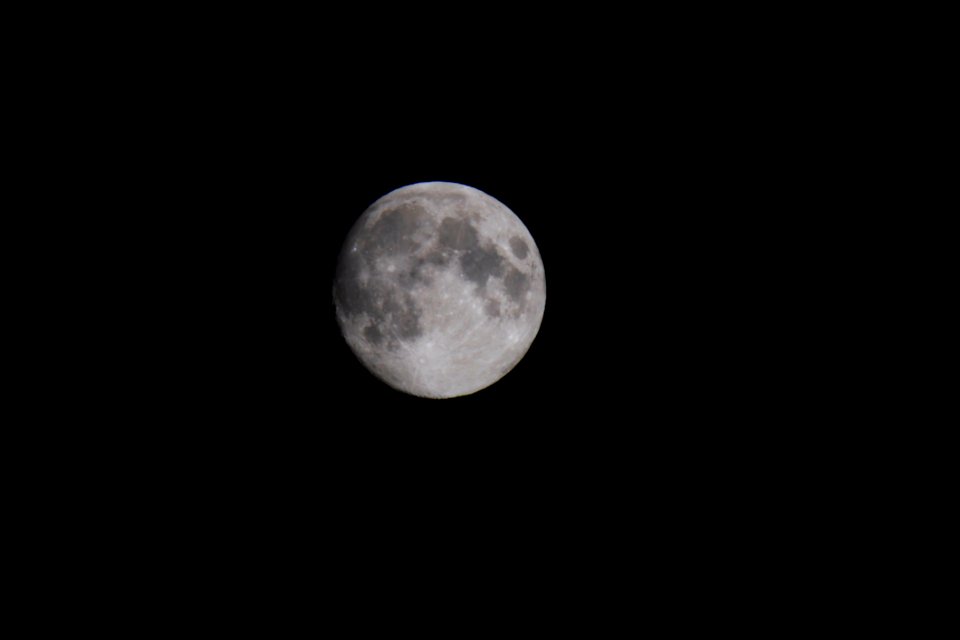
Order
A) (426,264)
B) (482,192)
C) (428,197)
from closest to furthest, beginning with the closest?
(426,264) < (428,197) < (482,192)

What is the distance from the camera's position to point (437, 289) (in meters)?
3.10

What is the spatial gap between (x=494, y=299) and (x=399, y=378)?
755 mm

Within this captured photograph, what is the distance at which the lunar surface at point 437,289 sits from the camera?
313 cm

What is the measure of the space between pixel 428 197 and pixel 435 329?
794 mm

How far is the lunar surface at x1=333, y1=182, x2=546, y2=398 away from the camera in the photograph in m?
3.13

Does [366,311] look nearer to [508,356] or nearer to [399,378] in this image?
[399,378]

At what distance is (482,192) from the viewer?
3.57 metres

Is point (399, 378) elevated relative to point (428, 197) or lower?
lower

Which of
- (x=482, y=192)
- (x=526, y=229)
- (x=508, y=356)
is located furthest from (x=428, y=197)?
(x=508, y=356)

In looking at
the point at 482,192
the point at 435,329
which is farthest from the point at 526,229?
the point at 435,329

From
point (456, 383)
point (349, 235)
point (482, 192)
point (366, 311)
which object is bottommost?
point (456, 383)

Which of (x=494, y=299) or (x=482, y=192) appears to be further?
(x=482, y=192)

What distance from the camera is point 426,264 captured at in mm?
3105

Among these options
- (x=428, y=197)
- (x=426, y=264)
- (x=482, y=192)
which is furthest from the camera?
(x=482, y=192)
